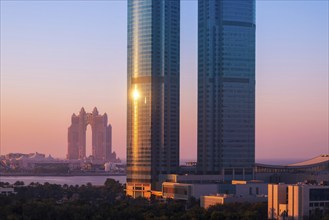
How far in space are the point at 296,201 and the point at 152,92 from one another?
108 ft

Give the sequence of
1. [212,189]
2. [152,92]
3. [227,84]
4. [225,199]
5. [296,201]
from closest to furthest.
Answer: [296,201] < [225,199] < [212,189] < [152,92] < [227,84]

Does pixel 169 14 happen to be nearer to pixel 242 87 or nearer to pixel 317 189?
pixel 242 87

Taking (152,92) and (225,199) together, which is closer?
(225,199)

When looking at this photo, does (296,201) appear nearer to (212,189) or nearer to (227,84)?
(212,189)

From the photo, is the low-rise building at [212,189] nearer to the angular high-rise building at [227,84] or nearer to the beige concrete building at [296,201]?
the angular high-rise building at [227,84]

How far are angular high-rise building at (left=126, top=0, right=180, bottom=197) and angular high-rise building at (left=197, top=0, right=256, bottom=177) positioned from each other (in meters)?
2.83

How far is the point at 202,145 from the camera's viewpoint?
290 ft

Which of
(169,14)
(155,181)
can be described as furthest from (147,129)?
(169,14)

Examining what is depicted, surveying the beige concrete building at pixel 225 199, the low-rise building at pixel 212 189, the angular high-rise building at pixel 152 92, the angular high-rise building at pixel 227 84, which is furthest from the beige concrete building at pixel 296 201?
the angular high-rise building at pixel 227 84

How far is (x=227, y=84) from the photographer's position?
86.8m

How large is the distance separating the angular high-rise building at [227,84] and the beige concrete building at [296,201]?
2953 centimetres

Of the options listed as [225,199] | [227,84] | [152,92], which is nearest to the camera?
[225,199]

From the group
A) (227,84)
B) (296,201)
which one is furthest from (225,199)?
(227,84)

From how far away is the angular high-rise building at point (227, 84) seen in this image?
8638 cm
